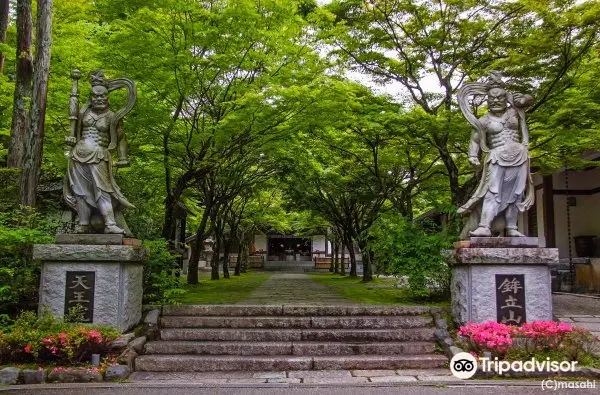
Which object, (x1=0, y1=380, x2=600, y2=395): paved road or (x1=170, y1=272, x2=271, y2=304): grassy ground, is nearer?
(x1=0, y1=380, x2=600, y2=395): paved road

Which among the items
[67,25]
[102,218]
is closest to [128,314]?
[102,218]

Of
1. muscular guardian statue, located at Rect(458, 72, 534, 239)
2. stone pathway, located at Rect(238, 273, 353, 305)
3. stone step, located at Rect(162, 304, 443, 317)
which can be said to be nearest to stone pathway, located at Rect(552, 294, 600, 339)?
muscular guardian statue, located at Rect(458, 72, 534, 239)

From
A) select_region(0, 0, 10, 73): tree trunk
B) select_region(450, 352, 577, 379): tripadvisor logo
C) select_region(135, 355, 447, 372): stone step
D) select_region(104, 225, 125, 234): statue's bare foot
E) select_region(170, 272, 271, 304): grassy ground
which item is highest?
select_region(0, 0, 10, 73): tree trunk

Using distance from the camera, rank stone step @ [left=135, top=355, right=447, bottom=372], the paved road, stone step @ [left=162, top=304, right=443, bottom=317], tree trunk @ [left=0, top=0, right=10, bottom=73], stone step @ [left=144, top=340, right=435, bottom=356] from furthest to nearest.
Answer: tree trunk @ [left=0, top=0, right=10, bottom=73], stone step @ [left=162, top=304, right=443, bottom=317], stone step @ [left=144, top=340, right=435, bottom=356], stone step @ [left=135, top=355, right=447, bottom=372], the paved road

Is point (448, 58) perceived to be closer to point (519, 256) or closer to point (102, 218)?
point (519, 256)

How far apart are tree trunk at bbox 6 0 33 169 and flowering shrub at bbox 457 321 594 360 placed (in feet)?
31.4

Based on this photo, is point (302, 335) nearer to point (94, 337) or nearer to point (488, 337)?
point (488, 337)

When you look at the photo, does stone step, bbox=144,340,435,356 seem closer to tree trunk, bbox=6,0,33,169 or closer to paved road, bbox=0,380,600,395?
paved road, bbox=0,380,600,395

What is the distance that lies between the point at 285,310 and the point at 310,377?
1.90 meters

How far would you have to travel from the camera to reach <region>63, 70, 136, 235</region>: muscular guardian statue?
7559 mm

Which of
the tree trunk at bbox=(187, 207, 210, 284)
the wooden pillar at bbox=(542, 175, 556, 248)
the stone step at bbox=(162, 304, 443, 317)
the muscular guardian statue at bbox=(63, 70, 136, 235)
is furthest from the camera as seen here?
the wooden pillar at bbox=(542, 175, 556, 248)

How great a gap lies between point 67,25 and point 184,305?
25.2ft

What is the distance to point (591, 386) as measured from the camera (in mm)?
5988

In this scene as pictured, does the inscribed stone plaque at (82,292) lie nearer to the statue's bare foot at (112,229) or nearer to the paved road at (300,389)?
the statue's bare foot at (112,229)
